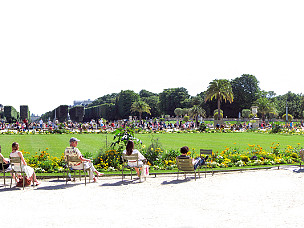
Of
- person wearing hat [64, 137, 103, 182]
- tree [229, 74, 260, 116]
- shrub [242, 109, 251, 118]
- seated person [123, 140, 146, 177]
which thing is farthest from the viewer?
tree [229, 74, 260, 116]

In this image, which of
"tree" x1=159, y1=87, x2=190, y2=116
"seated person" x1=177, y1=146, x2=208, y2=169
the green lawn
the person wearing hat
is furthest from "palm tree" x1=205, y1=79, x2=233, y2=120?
the person wearing hat

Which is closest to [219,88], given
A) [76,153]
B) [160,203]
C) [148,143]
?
[148,143]

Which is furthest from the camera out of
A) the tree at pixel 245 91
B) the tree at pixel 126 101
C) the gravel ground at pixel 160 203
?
the tree at pixel 126 101

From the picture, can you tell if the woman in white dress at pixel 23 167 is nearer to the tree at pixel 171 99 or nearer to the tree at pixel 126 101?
the tree at pixel 171 99

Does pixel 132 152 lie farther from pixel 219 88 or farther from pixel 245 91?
pixel 245 91

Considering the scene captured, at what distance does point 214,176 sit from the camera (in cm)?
→ 986

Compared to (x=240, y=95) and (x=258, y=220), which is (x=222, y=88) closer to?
(x=240, y=95)

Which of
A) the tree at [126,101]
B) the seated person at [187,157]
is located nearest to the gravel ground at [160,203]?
the seated person at [187,157]

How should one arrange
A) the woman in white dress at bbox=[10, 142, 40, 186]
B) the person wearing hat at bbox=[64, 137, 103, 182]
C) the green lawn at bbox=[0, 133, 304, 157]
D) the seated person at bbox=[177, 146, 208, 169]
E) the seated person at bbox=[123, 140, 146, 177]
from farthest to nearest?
the green lawn at bbox=[0, 133, 304, 157], the seated person at bbox=[177, 146, 208, 169], the seated person at bbox=[123, 140, 146, 177], the person wearing hat at bbox=[64, 137, 103, 182], the woman in white dress at bbox=[10, 142, 40, 186]

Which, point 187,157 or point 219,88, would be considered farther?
point 219,88

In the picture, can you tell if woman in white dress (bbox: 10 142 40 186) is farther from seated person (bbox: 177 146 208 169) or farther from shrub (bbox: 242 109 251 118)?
→ shrub (bbox: 242 109 251 118)

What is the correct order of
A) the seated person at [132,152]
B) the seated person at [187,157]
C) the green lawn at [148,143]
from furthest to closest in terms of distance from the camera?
the green lawn at [148,143]
the seated person at [187,157]
the seated person at [132,152]

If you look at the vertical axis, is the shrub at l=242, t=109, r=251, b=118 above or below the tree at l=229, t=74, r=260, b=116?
below

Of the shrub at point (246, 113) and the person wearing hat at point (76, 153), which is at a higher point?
the shrub at point (246, 113)
